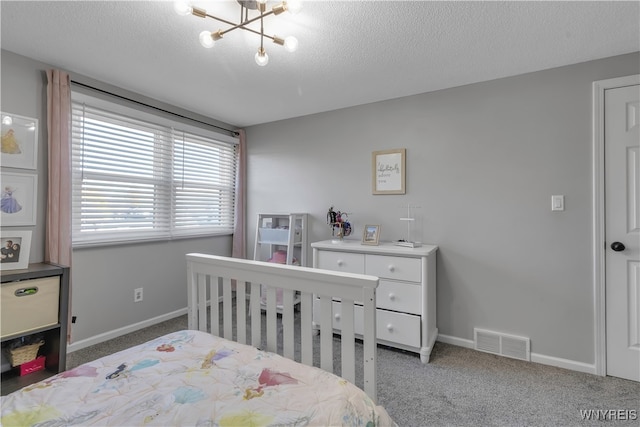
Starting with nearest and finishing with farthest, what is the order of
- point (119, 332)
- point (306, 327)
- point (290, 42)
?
point (306, 327) → point (290, 42) → point (119, 332)

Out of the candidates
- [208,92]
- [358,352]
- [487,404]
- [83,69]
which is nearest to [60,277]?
[83,69]

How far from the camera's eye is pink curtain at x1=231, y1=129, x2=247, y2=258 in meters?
3.78

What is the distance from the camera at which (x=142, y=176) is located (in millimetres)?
2877

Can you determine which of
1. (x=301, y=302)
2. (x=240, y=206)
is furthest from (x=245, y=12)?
(x=240, y=206)

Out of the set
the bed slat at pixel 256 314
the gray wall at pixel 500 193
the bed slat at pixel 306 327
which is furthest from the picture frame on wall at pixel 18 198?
the gray wall at pixel 500 193

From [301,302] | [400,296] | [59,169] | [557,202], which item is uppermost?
[59,169]

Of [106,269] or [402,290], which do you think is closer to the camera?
[402,290]

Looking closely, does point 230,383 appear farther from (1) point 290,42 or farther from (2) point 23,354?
(2) point 23,354

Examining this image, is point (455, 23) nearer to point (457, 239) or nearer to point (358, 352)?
point (457, 239)

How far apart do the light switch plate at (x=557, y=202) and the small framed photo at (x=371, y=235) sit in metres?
1.31

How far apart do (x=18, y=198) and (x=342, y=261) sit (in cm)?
236

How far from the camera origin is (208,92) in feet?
9.05

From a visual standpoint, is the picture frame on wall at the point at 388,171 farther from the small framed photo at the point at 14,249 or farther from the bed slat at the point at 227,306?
the small framed photo at the point at 14,249

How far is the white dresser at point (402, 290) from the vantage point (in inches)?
91.4
